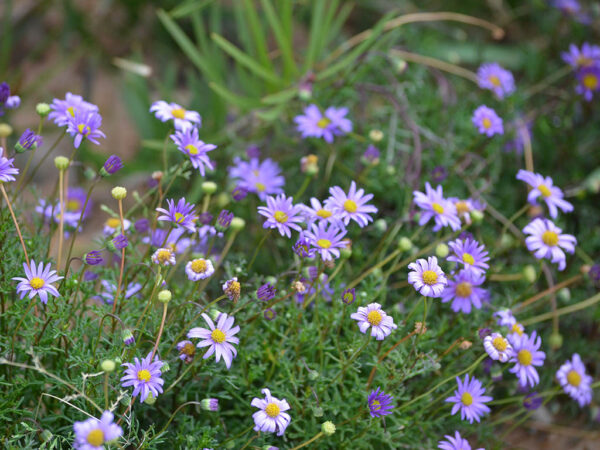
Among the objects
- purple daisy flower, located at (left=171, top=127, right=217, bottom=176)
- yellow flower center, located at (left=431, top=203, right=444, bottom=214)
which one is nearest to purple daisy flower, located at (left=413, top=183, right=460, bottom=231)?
yellow flower center, located at (left=431, top=203, right=444, bottom=214)

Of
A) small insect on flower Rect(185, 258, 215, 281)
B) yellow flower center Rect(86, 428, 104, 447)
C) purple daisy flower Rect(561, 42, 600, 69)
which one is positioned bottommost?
yellow flower center Rect(86, 428, 104, 447)

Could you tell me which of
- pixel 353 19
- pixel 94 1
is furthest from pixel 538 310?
pixel 94 1

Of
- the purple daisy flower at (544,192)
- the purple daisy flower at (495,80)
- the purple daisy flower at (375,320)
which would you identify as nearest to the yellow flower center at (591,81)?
the purple daisy flower at (495,80)

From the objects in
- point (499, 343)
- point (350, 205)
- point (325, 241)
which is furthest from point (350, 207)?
point (499, 343)

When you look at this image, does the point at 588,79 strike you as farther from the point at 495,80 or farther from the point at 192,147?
the point at 192,147

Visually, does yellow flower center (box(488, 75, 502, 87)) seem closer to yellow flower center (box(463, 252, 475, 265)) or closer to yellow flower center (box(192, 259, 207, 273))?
yellow flower center (box(463, 252, 475, 265))

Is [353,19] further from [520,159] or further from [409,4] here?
[520,159]
